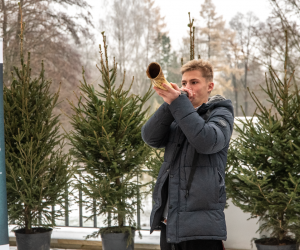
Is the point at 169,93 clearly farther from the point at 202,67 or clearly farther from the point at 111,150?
the point at 111,150

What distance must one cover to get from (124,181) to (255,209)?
52.3 inches

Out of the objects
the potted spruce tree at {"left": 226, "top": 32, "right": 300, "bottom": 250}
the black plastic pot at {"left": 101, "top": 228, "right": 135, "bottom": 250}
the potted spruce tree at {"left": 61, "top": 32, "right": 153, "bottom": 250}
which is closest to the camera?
the potted spruce tree at {"left": 226, "top": 32, "right": 300, "bottom": 250}

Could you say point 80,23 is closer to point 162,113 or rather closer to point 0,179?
point 0,179

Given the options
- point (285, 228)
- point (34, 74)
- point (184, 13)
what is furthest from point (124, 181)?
point (184, 13)

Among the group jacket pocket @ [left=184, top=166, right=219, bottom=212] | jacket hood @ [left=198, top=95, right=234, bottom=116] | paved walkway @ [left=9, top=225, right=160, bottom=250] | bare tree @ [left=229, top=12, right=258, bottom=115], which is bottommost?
paved walkway @ [left=9, top=225, right=160, bottom=250]

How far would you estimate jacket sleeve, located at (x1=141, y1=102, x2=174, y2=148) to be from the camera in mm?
1612

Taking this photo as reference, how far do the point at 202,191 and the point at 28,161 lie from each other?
2578 millimetres

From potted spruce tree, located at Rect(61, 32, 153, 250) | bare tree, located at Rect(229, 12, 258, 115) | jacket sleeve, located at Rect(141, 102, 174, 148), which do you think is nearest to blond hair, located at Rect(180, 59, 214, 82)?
jacket sleeve, located at Rect(141, 102, 174, 148)

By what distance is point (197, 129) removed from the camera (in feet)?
4.68

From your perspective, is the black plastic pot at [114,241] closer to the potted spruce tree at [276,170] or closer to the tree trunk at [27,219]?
the tree trunk at [27,219]

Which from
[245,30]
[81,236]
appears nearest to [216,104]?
[81,236]

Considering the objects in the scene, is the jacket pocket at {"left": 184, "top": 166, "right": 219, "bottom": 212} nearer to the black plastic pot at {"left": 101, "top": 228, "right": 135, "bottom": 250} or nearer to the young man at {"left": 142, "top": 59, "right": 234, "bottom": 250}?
the young man at {"left": 142, "top": 59, "right": 234, "bottom": 250}

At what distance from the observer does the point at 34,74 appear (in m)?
10.8

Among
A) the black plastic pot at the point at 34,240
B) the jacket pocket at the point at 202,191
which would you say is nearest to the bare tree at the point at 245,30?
the black plastic pot at the point at 34,240
